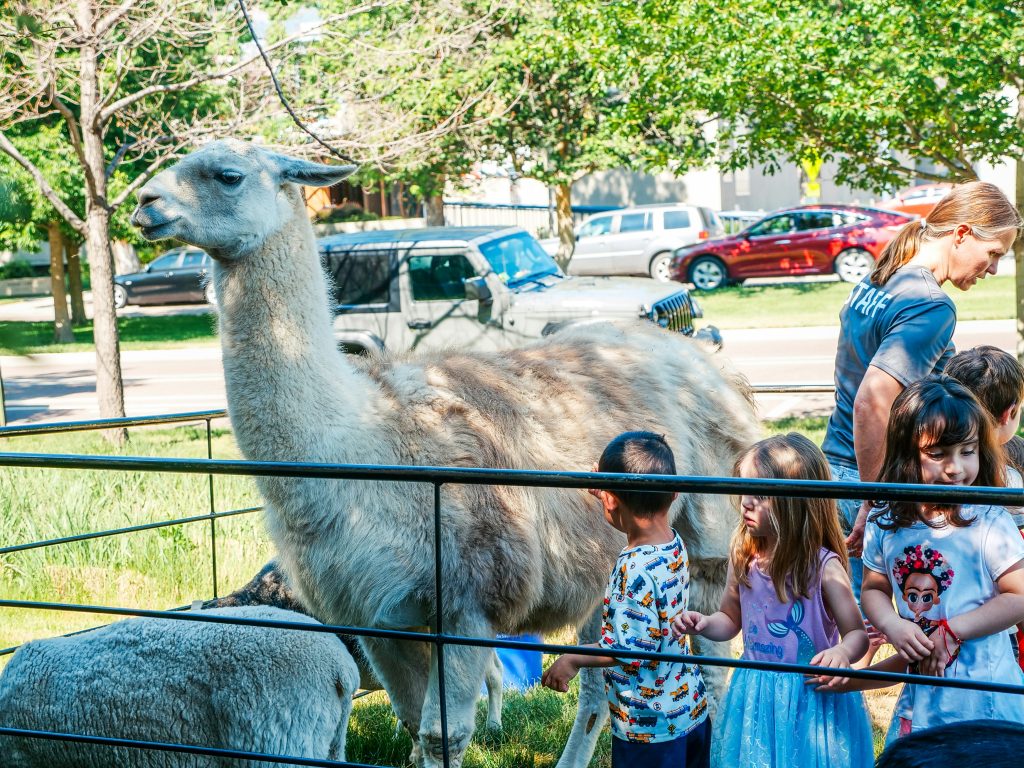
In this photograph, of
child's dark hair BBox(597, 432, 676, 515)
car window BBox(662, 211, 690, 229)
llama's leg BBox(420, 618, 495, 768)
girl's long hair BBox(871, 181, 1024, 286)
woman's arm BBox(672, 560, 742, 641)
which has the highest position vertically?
car window BBox(662, 211, 690, 229)

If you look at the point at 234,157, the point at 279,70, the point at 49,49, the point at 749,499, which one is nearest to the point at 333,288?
the point at 234,157

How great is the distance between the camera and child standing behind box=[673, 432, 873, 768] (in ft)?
9.07

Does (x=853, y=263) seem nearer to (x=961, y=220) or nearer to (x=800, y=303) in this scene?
(x=800, y=303)

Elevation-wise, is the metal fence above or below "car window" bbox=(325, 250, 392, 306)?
below

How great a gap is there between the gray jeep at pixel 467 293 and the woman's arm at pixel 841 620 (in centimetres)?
908

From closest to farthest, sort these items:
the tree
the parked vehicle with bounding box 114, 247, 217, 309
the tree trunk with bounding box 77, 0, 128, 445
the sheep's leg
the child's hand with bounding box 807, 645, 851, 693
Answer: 1. the child's hand with bounding box 807, 645, 851, 693
2. the sheep's leg
3. the tree
4. the tree trunk with bounding box 77, 0, 128, 445
5. the parked vehicle with bounding box 114, 247, 217, 309

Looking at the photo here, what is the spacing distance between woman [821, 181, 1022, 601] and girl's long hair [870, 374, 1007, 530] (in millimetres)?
381

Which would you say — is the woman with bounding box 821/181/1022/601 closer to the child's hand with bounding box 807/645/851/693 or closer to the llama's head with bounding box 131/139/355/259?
the child's hand with bounding box 807/645/851/693

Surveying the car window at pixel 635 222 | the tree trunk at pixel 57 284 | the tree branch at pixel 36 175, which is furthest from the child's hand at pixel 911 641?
the car window at pixel 635 222

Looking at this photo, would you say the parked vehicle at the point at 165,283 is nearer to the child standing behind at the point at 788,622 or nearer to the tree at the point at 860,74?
the tree at the point at 860,74

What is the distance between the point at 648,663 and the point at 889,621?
25.4 inches

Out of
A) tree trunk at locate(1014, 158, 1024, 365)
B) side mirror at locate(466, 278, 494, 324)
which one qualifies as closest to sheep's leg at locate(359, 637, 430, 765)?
tree trunk at locate(1014, 158, 1024, 365)

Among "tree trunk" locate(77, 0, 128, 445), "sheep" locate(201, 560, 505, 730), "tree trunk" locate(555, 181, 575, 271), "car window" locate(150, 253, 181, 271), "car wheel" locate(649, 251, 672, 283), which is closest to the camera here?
"sheep" locate(201, 560, 505, 730)

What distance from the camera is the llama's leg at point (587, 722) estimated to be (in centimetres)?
425
